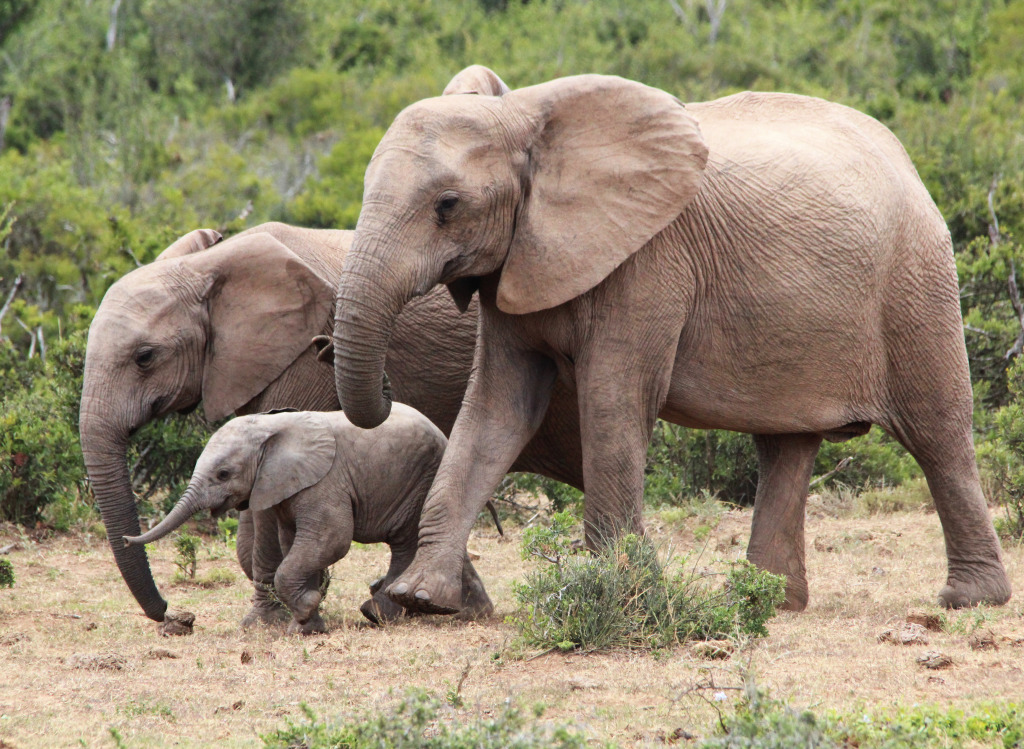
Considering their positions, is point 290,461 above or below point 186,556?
above

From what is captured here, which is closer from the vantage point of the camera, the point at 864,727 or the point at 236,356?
the point at 864,727

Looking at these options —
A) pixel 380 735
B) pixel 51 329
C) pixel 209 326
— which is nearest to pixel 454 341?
pixel 209 326

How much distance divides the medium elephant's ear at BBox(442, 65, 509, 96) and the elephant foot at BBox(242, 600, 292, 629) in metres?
2.36

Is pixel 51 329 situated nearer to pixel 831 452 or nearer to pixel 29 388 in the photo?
pixel 29 388

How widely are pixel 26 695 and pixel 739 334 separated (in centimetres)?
318

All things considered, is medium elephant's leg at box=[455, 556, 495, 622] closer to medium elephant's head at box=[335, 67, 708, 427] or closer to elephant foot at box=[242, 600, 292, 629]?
elephant foot at box=[242, 600, 292, 629]

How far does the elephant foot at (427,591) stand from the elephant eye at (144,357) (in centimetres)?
170

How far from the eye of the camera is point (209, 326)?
6.92 metres

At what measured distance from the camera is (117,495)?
21.9 ft

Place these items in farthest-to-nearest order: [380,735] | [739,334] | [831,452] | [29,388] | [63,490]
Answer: [29,388] < [831,452] < [63,490] < [739,334] < [380,735]

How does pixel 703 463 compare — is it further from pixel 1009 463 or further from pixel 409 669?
pixel 409 669

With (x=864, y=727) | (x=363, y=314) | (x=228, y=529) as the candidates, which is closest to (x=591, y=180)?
(x=363, y=314)

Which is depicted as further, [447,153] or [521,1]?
[521,1]

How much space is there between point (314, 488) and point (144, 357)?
3.97 ft
